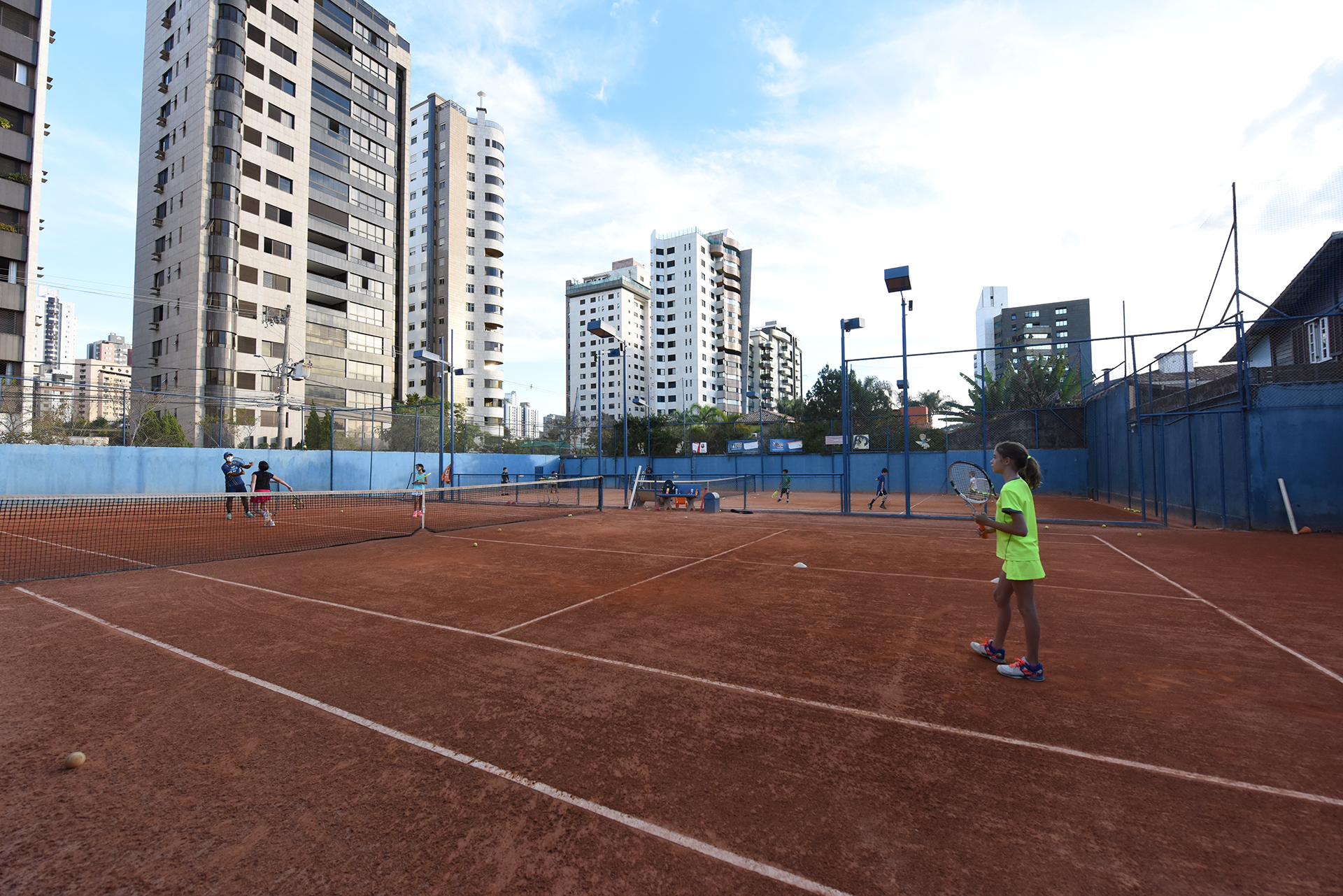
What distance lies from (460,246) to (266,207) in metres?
30.1

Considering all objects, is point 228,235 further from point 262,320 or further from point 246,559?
point 246,559

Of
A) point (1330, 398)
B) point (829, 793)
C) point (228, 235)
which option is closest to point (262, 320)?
point (228, 235)

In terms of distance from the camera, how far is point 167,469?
72.7 feet

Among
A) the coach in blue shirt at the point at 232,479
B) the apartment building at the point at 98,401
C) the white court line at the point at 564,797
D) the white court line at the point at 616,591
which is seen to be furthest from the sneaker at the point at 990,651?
the apartment building at the point at 98,401

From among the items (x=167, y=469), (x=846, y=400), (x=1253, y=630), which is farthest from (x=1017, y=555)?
(x=167, y=469)

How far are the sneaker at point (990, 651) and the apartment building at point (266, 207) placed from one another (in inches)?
1652

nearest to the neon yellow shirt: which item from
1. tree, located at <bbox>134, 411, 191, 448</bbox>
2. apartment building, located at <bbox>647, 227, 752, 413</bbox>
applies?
tree, located at <bbox>134, 411, 191, 448</bbox>

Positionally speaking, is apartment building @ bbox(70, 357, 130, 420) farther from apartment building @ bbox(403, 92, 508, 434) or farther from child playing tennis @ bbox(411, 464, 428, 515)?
apartment building @ bbox(403, 92, 508, 434)

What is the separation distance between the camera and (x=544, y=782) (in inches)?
121

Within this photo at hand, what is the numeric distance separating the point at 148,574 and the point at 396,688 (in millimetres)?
7163

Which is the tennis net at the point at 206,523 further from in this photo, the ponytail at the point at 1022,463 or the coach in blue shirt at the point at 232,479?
the ponytail at the point at 1022,463

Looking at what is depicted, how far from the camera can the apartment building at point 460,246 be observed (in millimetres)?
72938

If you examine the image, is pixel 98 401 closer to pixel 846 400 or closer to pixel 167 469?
pixel 167 469

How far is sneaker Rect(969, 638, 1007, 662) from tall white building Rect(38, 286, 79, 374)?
24892 cm
